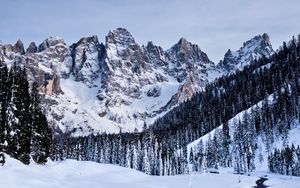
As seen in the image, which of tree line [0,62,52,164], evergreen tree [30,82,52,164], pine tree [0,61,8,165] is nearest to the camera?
pine tree [0,61,8,165]

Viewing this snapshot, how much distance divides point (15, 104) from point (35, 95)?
16.8 meters

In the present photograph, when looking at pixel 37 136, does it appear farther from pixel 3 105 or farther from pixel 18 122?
pixel 3 105

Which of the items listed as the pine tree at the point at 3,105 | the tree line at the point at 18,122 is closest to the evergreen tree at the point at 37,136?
the tree line at the point at 18,122

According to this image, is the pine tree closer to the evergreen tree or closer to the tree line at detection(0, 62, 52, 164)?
the tree line at detection(0, 62, 52, 164)

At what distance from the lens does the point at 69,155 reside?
632ft

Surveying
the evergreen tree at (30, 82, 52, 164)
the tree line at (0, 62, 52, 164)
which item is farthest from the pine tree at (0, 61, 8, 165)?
the evergreen tree at (30, 82, 52, 164)

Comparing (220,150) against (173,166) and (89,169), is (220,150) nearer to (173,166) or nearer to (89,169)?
(173,166)

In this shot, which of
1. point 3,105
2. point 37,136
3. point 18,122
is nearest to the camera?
point 3,105

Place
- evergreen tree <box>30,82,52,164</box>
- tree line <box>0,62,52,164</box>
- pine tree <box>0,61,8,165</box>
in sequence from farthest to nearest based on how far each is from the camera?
evergreen tree <box>30,82,52,164</box> → tree line <box>0,62,52,164</box> → pine tree <box>0,61,8,165</box>

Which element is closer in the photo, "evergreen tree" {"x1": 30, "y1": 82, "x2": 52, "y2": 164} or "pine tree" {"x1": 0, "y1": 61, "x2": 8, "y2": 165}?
"pine tree" {"x1": 0, "y1": 61, "x2": 8, "y2": 165}

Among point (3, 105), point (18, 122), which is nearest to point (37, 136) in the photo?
point (18, 122)

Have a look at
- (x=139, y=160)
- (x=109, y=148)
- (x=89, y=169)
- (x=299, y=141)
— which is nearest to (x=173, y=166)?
(x=139, y=160)

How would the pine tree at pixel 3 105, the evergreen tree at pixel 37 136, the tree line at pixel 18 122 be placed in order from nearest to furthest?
the pine tree at pixel 3 105 → the tree line at pixel 18 122 → the evergreen tree at pixel 37 136

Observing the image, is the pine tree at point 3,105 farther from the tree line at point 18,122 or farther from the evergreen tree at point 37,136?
the evergreen tree at point 37,136
